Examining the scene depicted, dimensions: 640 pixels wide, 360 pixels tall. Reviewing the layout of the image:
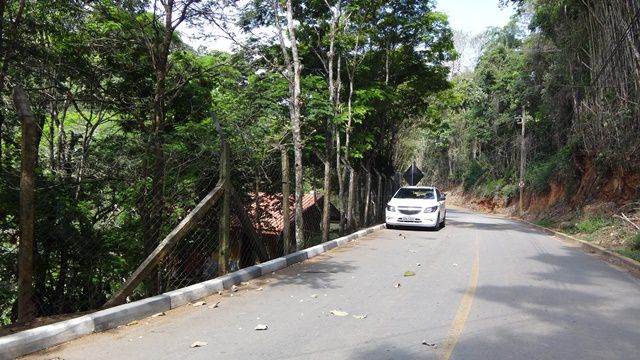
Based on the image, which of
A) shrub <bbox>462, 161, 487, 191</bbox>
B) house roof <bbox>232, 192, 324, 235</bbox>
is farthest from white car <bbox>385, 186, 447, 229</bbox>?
shrub <bbox>462, 161, 487, 191</bbox>

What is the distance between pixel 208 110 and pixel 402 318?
742 centimetres

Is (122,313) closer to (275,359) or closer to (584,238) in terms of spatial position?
(275,359)

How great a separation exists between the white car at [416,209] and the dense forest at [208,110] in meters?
1.45

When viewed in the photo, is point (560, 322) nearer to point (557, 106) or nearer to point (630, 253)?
point (630, 253)

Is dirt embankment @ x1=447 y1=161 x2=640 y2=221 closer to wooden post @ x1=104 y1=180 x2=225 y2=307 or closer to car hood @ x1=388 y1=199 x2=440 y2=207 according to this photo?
car hood @ x1=388 y1=199 x2=440 y2=207

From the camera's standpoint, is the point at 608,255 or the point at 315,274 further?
the point at 608,255

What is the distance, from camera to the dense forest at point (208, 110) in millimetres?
7402

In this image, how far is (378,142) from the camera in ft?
68.5

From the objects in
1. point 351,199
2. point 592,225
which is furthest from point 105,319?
point 592,225

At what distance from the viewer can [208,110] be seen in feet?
36.2

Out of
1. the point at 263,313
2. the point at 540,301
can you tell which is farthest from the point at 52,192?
the point at 540,301

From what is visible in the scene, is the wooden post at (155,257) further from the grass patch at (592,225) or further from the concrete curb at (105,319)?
the grass patch at (592,225)

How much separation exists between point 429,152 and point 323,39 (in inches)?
1881

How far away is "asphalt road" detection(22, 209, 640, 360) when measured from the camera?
14.1 ft
